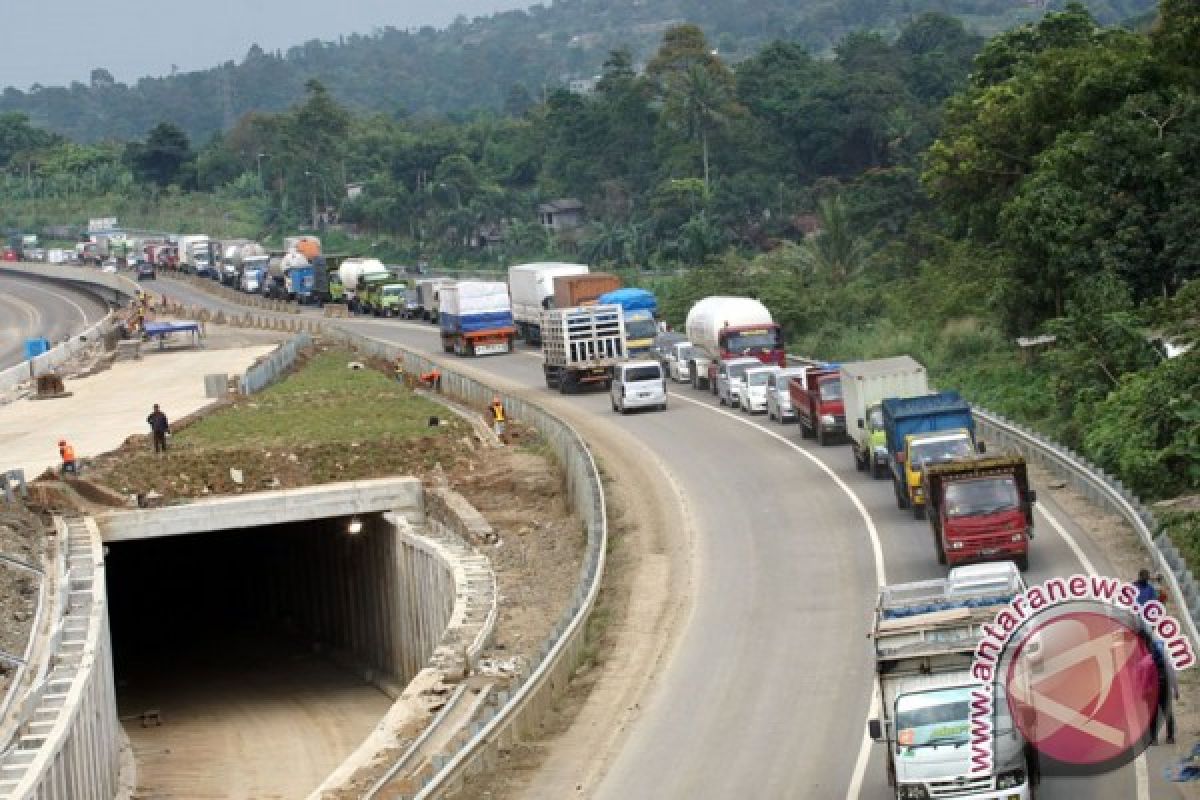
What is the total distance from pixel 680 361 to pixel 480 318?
669 inches

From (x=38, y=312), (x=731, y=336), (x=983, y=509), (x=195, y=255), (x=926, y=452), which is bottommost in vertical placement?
(x=38, y=312)

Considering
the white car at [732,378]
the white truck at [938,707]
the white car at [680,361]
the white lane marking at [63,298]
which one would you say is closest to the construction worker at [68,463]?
the white car at [732,378]

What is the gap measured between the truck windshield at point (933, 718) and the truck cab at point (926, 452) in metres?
19.0

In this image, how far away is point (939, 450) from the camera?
151 ft

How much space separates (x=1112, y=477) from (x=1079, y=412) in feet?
23.8

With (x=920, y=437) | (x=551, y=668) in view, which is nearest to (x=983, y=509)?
(x=920, y=437)

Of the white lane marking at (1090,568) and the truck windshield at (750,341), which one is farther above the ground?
the truck windshield at (750,341)

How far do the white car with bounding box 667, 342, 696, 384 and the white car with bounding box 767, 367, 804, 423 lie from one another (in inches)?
487

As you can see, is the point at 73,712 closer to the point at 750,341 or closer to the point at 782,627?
the point at 782,627

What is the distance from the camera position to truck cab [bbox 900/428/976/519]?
45938 millimetres

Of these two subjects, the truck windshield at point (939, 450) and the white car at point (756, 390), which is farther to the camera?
the white car at point (756, 390)

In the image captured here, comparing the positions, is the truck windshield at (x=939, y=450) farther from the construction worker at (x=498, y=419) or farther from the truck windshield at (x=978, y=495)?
the construction worker at (x=498, y=419)

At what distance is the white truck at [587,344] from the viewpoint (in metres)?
78.4

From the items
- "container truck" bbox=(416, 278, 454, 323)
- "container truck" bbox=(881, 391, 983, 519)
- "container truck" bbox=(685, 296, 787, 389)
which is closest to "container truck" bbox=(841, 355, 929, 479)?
"container truck" bbox=(881, 391, 983, 519)
